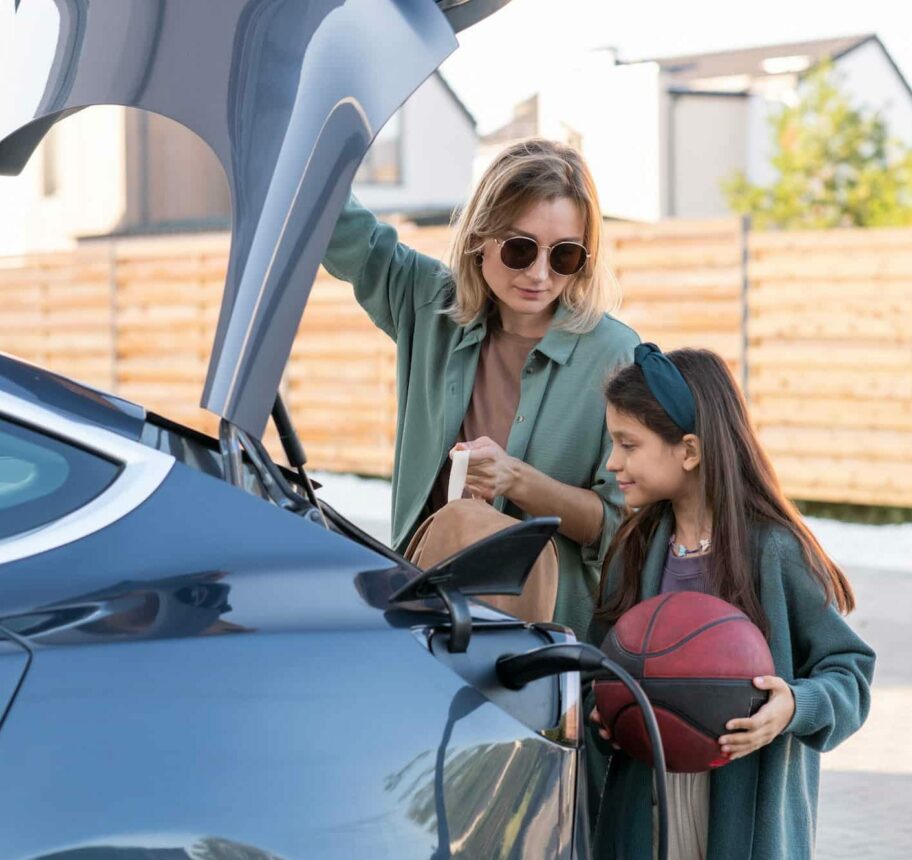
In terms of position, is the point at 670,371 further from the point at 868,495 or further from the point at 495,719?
the point at 868,495

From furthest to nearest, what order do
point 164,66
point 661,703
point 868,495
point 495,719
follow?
point 868,495 → point 661,703 → point 164,66 → point 495,719

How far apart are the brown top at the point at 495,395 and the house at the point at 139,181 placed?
23.6 metres

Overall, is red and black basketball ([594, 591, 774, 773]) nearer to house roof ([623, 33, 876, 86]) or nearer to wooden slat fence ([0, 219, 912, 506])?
wooden slat fence ([0, 219, 912, 506])

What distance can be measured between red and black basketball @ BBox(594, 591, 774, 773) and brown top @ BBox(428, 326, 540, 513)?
656 mm

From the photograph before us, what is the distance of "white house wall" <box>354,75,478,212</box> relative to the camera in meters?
28.4

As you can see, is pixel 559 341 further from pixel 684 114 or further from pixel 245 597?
pixel 684 114

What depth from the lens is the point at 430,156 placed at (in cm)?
2914

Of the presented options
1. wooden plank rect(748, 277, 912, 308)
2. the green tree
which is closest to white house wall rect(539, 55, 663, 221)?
the green tree

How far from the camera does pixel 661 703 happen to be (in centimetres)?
242

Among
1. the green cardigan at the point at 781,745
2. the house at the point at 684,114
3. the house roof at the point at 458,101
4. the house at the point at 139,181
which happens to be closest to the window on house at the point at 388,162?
the house at the point at 139,181

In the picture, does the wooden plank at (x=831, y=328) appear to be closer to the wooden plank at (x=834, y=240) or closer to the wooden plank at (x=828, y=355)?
the wooden plank at (x=828, y=355)

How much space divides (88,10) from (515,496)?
1.17m

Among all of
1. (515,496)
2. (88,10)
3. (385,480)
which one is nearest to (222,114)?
(88,10)

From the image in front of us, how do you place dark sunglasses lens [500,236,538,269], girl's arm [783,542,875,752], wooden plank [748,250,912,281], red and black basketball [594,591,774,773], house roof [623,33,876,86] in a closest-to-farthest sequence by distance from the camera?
red and black basketball [594,591,774,773], girl's arm [783,542,875,752], dark sunglasses lens [500,236,538,269], wooden plank [748,250,912,281], house roof [623,33,876,86]
